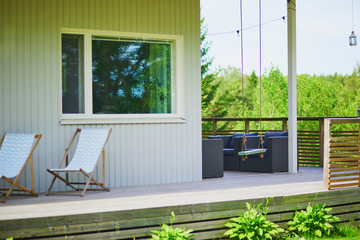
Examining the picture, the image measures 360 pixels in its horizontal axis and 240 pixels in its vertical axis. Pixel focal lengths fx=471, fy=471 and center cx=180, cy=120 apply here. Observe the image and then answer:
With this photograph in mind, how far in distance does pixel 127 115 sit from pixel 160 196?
1.53 metres

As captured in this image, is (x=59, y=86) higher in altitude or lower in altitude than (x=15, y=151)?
higher

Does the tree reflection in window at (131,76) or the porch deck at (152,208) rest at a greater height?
A: the tree reflection in window at (131,76)

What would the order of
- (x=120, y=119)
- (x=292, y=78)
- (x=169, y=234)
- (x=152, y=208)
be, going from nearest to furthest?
(x=169, y=234) < (x=152, y=208) < (x=120, y=119) < (x=292, y=78)

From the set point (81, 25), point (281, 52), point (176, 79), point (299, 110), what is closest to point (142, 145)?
point (176, 79)

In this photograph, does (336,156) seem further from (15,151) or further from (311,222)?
(15,151)

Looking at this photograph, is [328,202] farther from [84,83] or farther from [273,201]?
[84,83]

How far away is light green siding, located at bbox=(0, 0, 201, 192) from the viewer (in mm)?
5531

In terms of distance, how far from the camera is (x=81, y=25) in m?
5.85

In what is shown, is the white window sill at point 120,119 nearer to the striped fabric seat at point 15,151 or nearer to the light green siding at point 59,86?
the light green siding at point 59,86

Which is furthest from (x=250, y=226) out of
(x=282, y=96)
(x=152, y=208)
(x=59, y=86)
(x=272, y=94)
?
(x=272, y=94)

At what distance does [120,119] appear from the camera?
20.1 feet

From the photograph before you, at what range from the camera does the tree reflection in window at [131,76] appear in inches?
239

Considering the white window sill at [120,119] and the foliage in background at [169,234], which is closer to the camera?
the foliage in background at [169,234]

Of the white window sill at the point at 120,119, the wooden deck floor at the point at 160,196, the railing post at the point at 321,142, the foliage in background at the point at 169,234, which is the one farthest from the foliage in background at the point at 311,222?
the railing post at the point at 321,142
